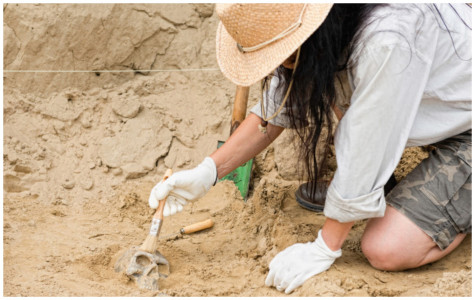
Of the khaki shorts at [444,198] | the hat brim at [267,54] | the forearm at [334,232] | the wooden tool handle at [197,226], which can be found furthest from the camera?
the wooden tool handle at [197,226]

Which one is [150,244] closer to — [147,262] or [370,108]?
[147,262]

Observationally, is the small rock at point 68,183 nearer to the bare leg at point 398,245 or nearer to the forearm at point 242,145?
the forearm at point 242,145

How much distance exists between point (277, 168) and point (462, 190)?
1038 mm

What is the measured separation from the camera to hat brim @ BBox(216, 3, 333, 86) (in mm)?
1641

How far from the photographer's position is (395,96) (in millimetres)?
1747

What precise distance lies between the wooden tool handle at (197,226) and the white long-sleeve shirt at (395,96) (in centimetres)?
75

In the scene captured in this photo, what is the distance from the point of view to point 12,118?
2.88 metres

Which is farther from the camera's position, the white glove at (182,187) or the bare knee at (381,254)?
the white glove at (182,187)

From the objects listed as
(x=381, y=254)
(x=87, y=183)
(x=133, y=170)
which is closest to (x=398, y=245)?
(x=381, y=254)

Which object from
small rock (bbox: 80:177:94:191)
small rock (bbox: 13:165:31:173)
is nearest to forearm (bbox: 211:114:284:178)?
small rock (bbox: 80:177:94:191)

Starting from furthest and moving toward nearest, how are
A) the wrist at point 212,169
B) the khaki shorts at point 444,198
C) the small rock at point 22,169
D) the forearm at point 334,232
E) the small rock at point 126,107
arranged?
the small rock at point 126,107 → the small rock at point 22,169 → the wrist at point 212,169 → the khaki shorts at point 444,198 → the forearm at point 334,232

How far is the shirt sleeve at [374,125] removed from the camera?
5.67 ft

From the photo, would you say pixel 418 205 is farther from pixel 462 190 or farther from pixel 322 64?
pixel 322 64

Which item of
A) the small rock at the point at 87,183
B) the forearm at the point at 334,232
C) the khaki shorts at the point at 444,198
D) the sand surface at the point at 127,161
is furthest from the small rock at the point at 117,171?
the khaki shorts at the point at 444,198
